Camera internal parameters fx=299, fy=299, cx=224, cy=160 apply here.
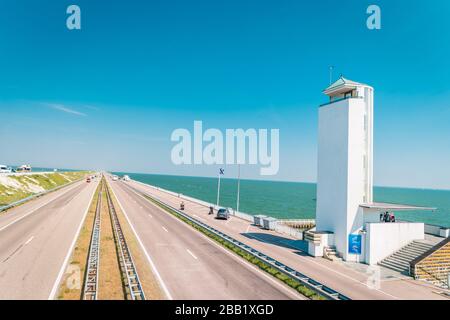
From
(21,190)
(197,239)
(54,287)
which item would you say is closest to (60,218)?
(197,239)

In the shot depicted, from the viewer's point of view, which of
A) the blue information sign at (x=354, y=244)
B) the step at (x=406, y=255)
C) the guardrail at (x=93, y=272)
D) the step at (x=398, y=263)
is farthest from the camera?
the blue information sign at (x=354, y=244)

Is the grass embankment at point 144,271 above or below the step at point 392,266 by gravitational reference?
above

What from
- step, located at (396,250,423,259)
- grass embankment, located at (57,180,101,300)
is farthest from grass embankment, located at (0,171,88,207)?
step, located at (396,250,423,259)

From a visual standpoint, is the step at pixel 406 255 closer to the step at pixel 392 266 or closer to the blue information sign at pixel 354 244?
the step at pixel 392 266

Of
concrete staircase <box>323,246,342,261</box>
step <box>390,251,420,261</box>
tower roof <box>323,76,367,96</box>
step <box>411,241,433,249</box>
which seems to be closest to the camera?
step <box>390,251,420,261</box>

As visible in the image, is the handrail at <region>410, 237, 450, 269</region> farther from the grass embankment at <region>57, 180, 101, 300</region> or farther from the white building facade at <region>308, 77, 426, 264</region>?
the grass embankment at <region>57, 180, 101, 300</region>

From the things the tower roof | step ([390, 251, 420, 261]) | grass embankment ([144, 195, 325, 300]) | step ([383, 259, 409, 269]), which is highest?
the tower roof

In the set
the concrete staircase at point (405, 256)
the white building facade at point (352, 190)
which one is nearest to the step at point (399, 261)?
the concrete staircase at point (405, 256)

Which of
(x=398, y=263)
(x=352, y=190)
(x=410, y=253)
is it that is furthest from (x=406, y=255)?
(x=352, y=190)
